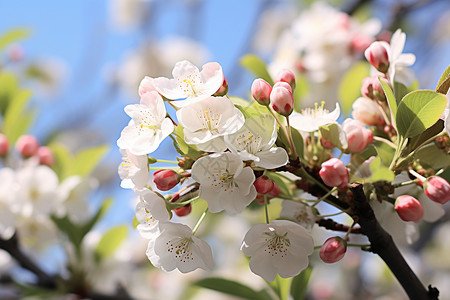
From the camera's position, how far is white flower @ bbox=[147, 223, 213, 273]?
888 millimetres

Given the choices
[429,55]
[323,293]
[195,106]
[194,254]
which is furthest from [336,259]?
[429,55]

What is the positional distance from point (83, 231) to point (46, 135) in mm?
1012

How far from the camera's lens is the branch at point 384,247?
819 mm

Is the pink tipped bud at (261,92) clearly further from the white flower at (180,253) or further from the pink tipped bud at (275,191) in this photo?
the white flower at (180,253)

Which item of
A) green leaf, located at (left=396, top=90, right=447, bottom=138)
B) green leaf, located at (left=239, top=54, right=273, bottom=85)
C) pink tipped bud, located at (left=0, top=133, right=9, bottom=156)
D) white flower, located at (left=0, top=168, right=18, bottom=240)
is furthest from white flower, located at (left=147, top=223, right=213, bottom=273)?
pink tipped bud, located at (left=0, top=133, right=9, bottom=156)

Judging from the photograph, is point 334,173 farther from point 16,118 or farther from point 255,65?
point 16,118

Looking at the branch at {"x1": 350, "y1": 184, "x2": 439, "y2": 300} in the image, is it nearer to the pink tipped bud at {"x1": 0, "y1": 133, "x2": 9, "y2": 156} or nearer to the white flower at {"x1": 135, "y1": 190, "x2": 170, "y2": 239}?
the white flower at {"x1": 135, "y1": 190, "x2": 170, "y2": 239}

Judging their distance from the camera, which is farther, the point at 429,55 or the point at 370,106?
the point at 429,55

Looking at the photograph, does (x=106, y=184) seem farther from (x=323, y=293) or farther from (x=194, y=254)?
(x=194, y=254)

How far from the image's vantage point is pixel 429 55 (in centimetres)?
416

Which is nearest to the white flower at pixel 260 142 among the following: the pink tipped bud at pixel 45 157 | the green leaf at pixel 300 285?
the green leaf at pixel 300 285

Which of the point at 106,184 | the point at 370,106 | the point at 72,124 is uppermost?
the point at 370,106

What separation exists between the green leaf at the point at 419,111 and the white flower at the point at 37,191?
4.24 feet

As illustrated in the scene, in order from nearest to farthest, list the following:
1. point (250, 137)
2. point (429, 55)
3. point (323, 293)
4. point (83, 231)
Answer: point (250, 137) < point (83, 231) < point (323, 293) < point (429, 55)
